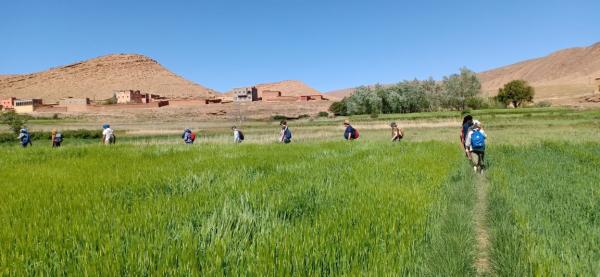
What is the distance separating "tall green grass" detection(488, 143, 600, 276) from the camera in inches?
142

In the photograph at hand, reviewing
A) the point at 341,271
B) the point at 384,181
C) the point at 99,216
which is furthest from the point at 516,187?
the point at 99,216

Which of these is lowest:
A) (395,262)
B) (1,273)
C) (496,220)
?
(496,220)

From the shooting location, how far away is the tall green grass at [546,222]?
11.9ft

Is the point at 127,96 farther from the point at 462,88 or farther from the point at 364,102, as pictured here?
the point at 462,88

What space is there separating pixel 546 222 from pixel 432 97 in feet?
330

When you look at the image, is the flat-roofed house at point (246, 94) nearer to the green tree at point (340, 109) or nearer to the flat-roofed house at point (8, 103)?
the green tree at point (340, 109)

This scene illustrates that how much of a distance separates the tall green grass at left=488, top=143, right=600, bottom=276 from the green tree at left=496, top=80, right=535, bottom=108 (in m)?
96.1

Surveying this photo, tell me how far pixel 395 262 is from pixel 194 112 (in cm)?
10290

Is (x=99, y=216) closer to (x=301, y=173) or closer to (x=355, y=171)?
(x=301, y=173)

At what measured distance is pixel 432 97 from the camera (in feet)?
326

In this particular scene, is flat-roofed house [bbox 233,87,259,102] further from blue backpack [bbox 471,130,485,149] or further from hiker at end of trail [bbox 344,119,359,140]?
blue backpack [bbox 471,130,485,149]

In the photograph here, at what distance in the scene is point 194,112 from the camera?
101438mm

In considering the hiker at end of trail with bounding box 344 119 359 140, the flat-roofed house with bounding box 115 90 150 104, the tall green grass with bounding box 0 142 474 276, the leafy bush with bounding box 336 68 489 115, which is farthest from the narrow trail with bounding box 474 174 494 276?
the flat-roofed house with bounding box 115 90 150 104

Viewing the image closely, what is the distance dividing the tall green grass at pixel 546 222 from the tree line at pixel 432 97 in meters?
80.7
